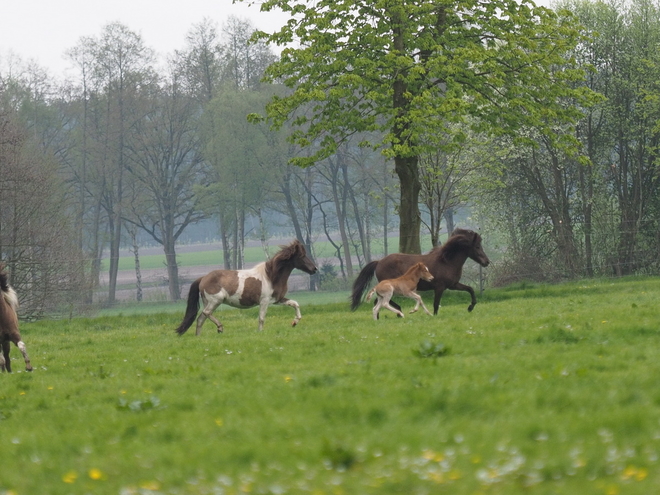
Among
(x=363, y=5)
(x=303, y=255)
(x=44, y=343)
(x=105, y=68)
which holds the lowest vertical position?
(x=44, y=343)

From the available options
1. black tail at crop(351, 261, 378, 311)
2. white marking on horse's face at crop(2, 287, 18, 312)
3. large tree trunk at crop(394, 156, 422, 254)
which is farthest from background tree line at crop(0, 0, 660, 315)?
white marking on horse's face at crop(2, 287, 18, 312)

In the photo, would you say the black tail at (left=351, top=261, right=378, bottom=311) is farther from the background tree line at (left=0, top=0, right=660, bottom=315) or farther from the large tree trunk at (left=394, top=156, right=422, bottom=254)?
the background tree line at (left=0, top=0, right=660, bottom=315)

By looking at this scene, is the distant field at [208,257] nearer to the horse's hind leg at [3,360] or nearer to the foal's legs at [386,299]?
the foal's legs at [386,299]

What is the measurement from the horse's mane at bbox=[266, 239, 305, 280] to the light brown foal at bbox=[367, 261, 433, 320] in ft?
6.74

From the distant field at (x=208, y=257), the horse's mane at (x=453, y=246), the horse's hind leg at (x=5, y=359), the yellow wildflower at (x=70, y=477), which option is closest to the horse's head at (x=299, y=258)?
the horse's mane at (x=453, y=246)

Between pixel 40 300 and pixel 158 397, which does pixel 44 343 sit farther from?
pixel 40 300

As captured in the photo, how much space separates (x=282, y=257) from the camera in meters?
21.3

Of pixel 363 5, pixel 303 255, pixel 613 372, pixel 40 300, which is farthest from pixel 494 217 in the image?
pixel 613 372

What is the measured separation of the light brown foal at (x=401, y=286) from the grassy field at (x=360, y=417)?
5.30 meters

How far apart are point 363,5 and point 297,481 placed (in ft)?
92.2

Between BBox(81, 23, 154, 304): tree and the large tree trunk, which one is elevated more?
BBox(81, 23, 154, 304): tree

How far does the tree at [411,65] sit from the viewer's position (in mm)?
31453

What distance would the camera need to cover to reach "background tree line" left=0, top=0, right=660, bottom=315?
4259 cm

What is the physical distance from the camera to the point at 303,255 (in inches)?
856
